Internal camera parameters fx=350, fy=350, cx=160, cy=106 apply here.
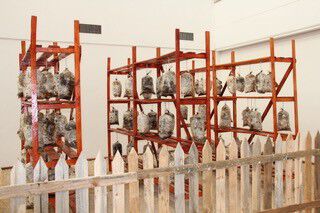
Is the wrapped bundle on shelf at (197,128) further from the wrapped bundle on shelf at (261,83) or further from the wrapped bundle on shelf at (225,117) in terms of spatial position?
the wrapped bundle on shelf at (225,117)

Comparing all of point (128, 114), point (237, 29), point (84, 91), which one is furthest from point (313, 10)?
point (84, 91)

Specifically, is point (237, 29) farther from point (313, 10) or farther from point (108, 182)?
point (108, 182)

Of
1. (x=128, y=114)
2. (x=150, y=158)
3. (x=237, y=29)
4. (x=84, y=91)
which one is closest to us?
(x=150, y=158)

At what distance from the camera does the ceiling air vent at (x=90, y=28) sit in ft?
28.7

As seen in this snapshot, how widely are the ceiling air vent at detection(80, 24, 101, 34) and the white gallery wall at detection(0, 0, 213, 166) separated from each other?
0.10 metres

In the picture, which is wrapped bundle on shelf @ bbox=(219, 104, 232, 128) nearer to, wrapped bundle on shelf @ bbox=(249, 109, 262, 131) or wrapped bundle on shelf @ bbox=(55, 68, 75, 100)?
wrapped bundle on shelf @ bbox=(249, 109, 262, 131)

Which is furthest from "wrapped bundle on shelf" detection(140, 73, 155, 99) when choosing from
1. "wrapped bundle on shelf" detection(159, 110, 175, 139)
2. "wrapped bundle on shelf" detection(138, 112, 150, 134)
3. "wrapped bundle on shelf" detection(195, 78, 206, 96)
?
"wrapped bundle on shelf" detection(195, 78, 206, 96)

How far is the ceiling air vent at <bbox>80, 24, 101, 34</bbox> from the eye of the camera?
28.7 feet

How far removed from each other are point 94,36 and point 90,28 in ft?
0.72

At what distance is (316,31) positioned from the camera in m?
7.27

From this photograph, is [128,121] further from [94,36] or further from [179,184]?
[179,184]

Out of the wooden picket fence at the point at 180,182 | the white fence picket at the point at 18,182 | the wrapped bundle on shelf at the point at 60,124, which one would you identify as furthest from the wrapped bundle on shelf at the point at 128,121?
the white fence picket at the point at 18,182

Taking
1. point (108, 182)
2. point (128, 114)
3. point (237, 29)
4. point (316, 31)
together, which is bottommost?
point (108, 182)

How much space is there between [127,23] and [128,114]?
10.9 feet
